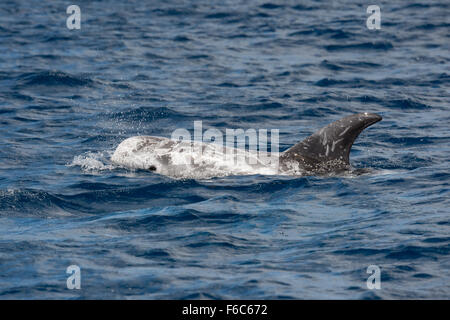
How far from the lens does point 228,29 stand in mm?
30641

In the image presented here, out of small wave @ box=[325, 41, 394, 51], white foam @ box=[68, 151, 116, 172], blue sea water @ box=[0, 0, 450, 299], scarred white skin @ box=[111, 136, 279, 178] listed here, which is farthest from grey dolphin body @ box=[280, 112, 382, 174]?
small wave @ box=[325, 41, 394, 51]

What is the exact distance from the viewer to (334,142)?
47.6 ft

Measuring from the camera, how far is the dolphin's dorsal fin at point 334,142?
47.3 feet

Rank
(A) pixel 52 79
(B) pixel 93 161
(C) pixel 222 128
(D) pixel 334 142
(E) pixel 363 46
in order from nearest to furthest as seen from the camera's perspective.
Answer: (D) pixel 334 142
(B) pixel 93 161
(C) pixel 222 128
(A) pixel 52 79
(E) pixel 363 46

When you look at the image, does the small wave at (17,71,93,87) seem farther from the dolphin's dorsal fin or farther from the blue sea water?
the dolphin's dorsal fin

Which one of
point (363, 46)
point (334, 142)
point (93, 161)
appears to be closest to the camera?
point (334, 142)

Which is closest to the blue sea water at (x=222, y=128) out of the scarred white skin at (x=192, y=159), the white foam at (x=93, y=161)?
the white foam at (x=93, y=161)

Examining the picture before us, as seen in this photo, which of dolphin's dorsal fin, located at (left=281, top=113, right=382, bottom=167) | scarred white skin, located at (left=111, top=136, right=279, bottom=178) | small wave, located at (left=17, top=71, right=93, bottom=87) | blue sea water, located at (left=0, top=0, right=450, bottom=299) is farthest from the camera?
small wave, located at (left=17, top=71, right=93, bottom=87)

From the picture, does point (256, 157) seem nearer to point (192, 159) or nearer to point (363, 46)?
point (192, 159)

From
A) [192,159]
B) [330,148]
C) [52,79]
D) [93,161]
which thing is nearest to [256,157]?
[192,159]

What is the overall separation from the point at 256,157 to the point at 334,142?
152 centimetres

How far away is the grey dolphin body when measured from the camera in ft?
47.4

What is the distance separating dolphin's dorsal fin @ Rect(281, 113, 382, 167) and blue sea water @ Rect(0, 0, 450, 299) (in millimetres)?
462

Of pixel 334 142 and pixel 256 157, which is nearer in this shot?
pixel 334 142
